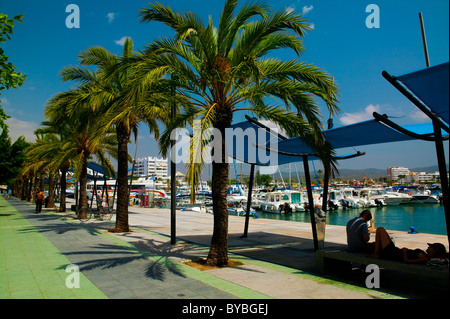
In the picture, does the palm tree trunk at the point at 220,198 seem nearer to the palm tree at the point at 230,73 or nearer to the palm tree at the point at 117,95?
the palm tree at the point at 230,73

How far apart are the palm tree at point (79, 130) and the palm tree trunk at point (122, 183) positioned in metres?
0.91

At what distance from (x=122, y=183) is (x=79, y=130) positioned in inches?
226

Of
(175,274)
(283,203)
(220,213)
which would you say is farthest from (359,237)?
(283,203)

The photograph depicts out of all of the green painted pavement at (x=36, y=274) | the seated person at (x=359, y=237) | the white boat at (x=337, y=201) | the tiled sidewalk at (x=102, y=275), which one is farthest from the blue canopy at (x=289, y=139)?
the white boat at (x=337, y=201)

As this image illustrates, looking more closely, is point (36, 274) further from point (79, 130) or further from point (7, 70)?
point (79, 130)

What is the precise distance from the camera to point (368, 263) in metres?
5.71

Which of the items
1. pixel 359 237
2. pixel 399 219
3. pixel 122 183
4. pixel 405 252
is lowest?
pixel 399 219

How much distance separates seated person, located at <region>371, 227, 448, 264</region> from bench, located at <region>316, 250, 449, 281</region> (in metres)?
0.17

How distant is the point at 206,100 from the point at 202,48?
125 centimetres

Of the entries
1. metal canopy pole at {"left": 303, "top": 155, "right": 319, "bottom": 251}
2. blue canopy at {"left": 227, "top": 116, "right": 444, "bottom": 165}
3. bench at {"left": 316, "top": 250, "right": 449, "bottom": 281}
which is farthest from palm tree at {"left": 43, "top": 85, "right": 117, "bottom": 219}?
bench at {"left": 316, "top": 250, "right": 449, "bottom": 281}

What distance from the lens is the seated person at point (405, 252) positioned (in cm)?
531

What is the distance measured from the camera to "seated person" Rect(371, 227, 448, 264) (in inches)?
209
